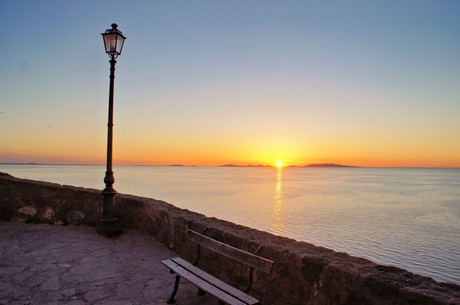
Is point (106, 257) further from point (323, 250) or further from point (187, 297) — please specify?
point (323, 250)

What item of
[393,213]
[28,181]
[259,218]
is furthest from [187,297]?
[393,213]

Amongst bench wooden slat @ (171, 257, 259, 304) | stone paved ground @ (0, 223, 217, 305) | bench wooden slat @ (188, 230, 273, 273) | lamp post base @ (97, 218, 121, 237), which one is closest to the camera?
bench wooden slat @ (171, 257, 259, 304)

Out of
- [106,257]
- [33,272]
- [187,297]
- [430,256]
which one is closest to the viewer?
[187,297]

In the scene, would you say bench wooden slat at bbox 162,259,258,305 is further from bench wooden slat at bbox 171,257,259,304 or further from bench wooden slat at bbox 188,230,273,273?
bench wooden slat at bbox 188,230,273,273

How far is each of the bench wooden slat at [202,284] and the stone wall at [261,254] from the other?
1.82 feet

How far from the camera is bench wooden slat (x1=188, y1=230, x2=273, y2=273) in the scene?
3191 mm

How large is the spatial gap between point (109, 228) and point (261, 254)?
151 inches

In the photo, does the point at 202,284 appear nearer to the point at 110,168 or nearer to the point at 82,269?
the point at 82,269

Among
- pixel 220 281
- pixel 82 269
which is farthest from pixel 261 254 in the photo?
pixel 82 269

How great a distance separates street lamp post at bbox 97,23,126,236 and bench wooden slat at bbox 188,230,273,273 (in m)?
2.50

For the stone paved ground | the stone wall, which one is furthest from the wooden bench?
the stone paved ground

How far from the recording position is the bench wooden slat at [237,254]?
3.19 metres

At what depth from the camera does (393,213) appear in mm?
27250

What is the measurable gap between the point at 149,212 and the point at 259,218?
1875 cm
